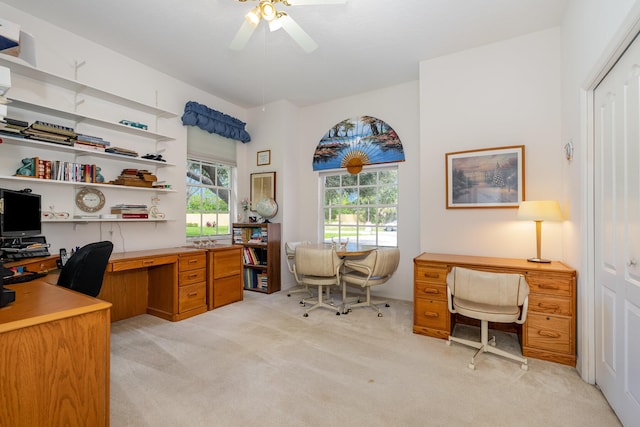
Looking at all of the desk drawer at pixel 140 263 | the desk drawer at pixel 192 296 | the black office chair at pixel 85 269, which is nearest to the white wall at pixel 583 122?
the black office chair at pixel 85 269

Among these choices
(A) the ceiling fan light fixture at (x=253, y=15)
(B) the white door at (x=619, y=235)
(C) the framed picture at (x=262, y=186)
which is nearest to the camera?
(B) the white door at (x=619, y=235)

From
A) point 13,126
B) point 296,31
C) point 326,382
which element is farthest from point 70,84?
point 326,382

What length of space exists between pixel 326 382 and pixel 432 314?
1.36m

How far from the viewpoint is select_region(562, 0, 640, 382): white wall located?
6.09 feet

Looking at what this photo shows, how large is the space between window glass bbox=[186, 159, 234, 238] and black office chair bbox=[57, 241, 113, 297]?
7.12 ft

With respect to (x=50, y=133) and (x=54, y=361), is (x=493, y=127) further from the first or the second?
(x=50, y=133)

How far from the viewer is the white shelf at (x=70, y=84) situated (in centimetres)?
254

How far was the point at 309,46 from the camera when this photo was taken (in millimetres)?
2572

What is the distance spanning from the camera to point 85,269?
2.13 metres

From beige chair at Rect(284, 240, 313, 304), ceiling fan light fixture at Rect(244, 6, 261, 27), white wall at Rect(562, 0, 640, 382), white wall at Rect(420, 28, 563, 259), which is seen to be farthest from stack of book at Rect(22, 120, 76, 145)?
white wall at Rect(562, 0, 640, 382)

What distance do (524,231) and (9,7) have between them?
17.6ft

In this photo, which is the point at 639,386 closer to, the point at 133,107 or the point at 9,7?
the point at 133,107

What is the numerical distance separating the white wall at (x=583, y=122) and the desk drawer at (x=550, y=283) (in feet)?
0.30

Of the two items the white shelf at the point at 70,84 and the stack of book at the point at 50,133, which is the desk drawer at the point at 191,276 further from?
the white shelf at the point at 70,84
